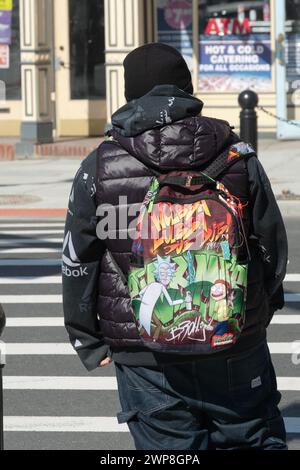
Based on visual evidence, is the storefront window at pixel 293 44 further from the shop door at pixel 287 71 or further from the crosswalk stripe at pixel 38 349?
the crosswalk stripe at pixel 38 349

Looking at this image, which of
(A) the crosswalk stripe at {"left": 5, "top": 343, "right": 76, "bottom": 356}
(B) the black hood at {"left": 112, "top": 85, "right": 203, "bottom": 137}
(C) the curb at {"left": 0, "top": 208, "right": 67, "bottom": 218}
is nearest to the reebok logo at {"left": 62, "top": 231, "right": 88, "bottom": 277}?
(B) the black hood at {"left": 112, "top": 85, "right": 203, "bottom": 137}

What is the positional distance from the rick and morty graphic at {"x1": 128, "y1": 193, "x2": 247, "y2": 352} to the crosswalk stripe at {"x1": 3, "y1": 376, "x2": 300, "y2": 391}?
359 cm

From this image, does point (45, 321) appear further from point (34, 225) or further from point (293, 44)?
point (293, 44)

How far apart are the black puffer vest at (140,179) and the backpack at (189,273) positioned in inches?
4.6

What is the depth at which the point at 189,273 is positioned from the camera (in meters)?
4.15

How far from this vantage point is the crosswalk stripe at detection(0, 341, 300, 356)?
28.5 feet

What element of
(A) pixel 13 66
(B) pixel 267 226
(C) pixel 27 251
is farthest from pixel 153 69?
(A) pixel 13 66

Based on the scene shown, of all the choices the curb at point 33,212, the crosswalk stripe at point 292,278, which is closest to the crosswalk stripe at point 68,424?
the crosswalk stripe at point 292,278

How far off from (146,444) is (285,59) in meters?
17.3

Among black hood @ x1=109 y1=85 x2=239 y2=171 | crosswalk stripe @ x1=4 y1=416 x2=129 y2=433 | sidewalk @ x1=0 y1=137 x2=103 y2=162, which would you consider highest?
black hood @ x1=109 y1=85 x2=239 y2=171

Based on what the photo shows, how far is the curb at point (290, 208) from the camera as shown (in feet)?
50.0

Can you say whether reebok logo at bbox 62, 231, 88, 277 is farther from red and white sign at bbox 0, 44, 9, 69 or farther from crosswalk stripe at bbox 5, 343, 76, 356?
red and white sign at bbox 0, 44, 9, 69

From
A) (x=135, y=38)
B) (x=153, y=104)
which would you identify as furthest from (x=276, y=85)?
(x=153, y=104)
